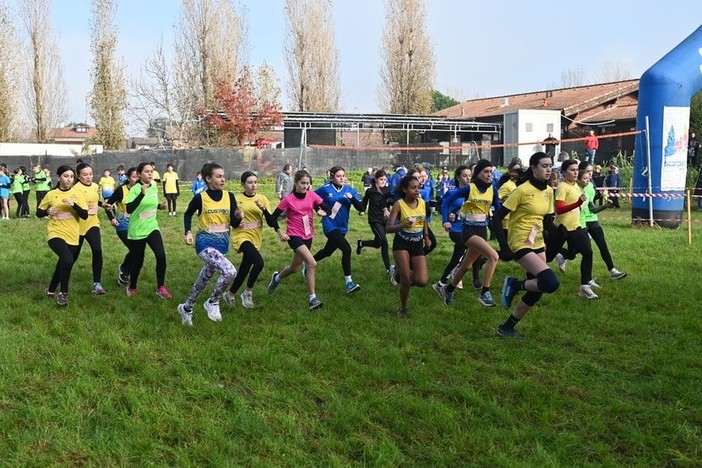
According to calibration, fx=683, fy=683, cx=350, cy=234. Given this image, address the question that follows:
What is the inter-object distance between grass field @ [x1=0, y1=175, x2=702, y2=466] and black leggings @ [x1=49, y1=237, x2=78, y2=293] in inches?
13.6

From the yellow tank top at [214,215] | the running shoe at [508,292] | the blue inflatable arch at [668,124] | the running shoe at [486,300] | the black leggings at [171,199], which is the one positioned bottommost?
the running shoe at [486,300]

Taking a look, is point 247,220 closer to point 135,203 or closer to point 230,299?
point 230,299

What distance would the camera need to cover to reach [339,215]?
9.86 metres

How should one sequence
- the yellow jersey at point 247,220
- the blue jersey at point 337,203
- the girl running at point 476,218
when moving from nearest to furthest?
the yellow jersey at point 247,220 < the girl running at point 476,218 < the blue jersey at point 337,203

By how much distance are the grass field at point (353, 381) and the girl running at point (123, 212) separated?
412 millimetres

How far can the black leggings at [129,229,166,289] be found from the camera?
9203 millimetres

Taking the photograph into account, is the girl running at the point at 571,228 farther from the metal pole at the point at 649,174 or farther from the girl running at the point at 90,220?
the metal pole at the point at 649,174

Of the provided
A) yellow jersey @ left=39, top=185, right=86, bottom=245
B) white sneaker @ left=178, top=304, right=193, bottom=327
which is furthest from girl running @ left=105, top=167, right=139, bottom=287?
white sneaker @ left=178, top=304, right=193, bottom=327

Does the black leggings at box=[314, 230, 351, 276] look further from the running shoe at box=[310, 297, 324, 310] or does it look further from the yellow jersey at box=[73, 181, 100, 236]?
the yellow jersey at box=[73, 181, 100, 236]

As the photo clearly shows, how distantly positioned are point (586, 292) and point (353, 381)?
4545 millimetres

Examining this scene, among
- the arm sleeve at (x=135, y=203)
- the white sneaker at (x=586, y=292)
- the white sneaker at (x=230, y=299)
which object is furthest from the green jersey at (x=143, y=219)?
the white sneaker at (x=586, y=292)

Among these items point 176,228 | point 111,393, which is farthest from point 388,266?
point 176,228

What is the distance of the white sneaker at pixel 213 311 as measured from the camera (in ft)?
25.8

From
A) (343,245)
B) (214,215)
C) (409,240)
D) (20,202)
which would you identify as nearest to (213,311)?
(214,215)
